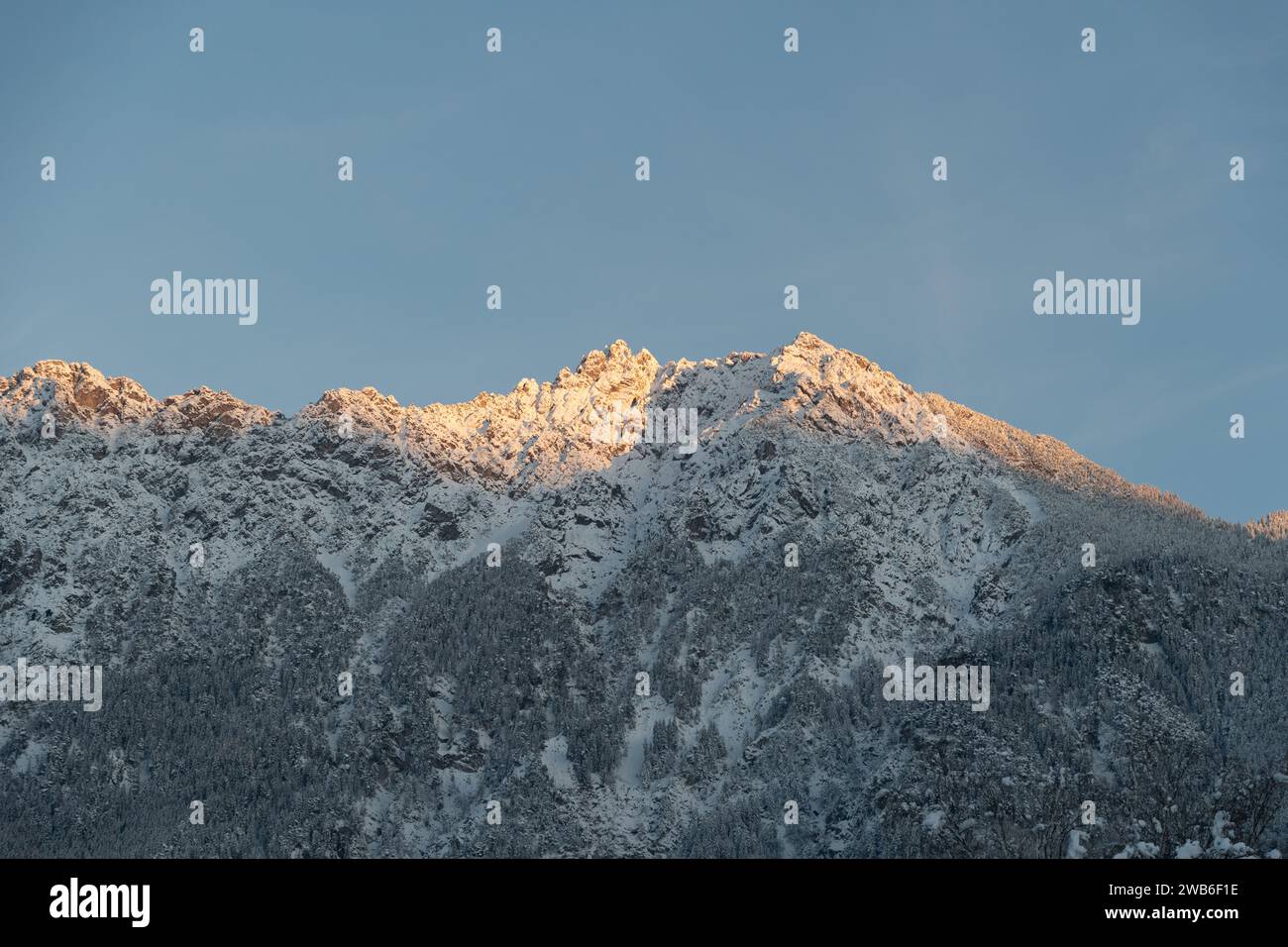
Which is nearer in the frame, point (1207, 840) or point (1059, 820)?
point (1207, 840)
